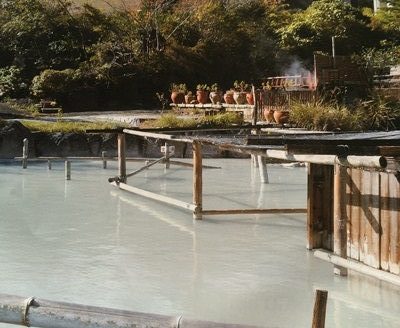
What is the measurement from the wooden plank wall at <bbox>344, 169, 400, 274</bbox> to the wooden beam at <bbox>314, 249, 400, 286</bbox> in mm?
195

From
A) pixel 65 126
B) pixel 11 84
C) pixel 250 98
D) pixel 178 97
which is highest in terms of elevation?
pixel 11 84

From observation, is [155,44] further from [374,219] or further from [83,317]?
[83,317]

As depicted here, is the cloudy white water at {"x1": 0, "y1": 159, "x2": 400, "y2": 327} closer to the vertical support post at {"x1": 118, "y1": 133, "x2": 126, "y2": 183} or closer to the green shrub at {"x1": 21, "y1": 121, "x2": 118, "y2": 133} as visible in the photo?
the vertical support post at {"x1": 118, "y1": 133, "x2": 126, "y2": 183}

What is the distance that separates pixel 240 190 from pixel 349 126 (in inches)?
183

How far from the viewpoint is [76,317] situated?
114 inches

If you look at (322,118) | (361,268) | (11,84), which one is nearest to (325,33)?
(11,84)

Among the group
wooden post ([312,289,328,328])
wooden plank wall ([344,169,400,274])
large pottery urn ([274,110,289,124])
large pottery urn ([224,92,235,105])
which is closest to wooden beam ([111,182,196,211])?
wooden plank wall ([344,169,400,274])

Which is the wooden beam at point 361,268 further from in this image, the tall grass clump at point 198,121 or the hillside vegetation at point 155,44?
the hillside vegetation at point 155,44

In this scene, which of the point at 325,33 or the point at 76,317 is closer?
the point at 76,317

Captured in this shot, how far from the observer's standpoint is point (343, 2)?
1145 inches

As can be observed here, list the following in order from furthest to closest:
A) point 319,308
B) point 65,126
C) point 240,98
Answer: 1. point 240,98
2. point 65,126
3. point 319,308

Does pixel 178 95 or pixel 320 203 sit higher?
pixel 178 95

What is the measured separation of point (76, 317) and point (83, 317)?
0.03 meters

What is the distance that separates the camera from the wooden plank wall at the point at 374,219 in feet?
19.5
